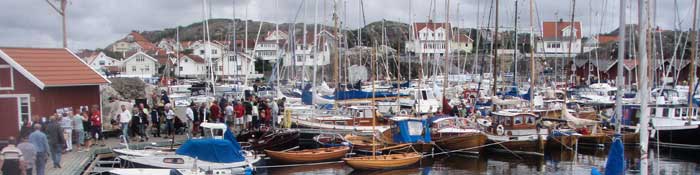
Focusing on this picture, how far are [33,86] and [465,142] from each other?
59.7ft

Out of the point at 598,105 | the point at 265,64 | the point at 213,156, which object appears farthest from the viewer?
the point at 265,64

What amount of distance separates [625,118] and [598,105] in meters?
8.42

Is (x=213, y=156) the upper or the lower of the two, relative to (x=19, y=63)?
lower

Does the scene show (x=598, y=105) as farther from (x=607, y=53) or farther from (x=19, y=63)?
(x=607, y=53)

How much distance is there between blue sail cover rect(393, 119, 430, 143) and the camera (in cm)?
2917

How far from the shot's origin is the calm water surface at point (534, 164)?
87.8 feet

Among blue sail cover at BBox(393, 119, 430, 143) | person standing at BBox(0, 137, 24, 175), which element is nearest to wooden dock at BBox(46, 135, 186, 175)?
person standing at BBox(0, 137, 24, 175)

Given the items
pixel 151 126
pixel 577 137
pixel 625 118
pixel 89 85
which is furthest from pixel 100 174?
pixel 625 118

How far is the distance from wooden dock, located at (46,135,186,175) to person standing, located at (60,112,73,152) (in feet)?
0.99

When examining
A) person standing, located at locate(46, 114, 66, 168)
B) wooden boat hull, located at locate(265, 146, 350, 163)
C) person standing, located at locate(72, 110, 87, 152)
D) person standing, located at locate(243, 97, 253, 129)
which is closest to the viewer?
person standing, located at locate(46, 114, 66, 168)

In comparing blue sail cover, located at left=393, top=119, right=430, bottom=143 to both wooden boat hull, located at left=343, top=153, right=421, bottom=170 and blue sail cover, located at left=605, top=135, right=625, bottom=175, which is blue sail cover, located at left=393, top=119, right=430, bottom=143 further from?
blue sail cover, located at left=605, top=135, right=625, bottom=175

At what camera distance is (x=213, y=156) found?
68.4 feet

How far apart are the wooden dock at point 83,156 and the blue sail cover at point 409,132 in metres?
9.35

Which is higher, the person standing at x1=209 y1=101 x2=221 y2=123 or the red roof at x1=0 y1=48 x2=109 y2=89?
the red roof at x1=0 y1=48 x2=109 y2=89
